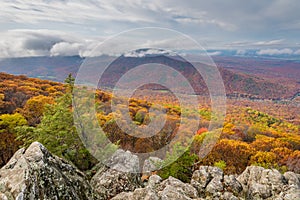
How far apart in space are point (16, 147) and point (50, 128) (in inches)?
301

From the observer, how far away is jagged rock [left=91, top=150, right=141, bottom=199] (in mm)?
9930

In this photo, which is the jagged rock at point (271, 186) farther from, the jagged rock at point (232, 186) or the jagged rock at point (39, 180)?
the jagged rock at point (39, 180)

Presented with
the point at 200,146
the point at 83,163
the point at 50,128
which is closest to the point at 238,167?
the point at 200,146

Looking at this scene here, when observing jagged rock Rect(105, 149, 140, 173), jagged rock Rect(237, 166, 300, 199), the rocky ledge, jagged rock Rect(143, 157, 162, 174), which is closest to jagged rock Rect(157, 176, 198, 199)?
the rocky ledge

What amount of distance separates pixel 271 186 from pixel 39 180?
10.5 meters

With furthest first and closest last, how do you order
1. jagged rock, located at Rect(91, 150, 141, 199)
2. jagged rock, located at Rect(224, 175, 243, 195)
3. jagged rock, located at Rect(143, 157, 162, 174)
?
1. jagged rock, located at Rect(143, 157, 162, 174)
2. jagged rock, located at Rect(224, 175, 243, 195)
3. jagged rock, located at Rect(91, 150, 141, 199)

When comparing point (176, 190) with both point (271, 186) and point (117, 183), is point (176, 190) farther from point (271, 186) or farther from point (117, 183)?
point (271, 186)

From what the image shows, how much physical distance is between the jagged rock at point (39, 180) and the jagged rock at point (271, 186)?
7.87m

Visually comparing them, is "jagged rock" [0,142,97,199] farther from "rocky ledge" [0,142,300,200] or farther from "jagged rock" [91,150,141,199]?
"jagged rock" [91,150,141,199]

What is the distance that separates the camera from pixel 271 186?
10930mm

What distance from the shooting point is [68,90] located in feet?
51.7

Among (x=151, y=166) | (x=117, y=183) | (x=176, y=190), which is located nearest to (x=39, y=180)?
(x=176, y=190)

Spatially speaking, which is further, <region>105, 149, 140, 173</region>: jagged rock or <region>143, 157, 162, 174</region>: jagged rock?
<region>143, 157, 162, 174</region>: jagged rock

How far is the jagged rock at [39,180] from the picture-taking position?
18.0ft
